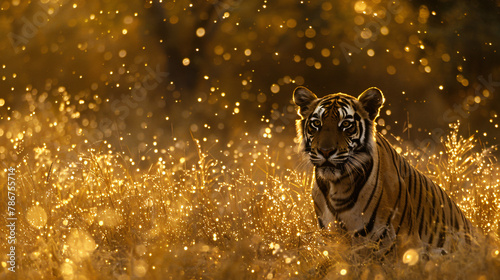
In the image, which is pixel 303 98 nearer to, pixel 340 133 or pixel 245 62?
pixel 340 133

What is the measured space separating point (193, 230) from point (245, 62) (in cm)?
823

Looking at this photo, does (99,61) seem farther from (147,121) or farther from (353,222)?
(353,222)

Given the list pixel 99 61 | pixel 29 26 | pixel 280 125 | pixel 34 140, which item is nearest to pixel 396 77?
pixel 280 125

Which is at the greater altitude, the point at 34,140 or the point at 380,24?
the point at 34,140

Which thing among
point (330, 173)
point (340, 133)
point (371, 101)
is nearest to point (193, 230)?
point (330, 173)

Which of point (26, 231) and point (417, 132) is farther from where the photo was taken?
point (417, 132)

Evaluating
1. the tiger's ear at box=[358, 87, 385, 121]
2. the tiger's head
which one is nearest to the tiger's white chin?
the tiger's head

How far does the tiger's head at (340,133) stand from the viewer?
3635 mm

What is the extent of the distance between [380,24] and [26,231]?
27.4 ft

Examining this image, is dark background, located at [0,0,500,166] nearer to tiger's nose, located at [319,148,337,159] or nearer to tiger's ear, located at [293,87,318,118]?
tiger's ear, located at [293,87,318,118]

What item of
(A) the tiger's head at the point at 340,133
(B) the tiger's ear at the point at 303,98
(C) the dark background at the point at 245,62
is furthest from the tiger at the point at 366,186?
(C) the dark background at the point at 245,62

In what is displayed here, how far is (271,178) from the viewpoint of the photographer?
16.4 feet

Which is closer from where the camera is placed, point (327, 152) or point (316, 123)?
point (327, 152)

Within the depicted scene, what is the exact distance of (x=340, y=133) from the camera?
3.71 meters
